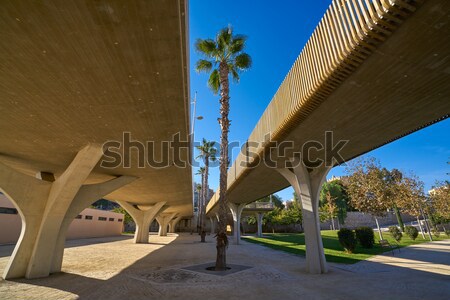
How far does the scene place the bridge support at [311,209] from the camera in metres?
11.0

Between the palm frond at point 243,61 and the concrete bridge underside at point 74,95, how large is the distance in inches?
263

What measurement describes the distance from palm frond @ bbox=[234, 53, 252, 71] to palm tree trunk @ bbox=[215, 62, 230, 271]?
0.97 meters

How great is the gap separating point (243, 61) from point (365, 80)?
10.3 metres

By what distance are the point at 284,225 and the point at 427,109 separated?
59.4 metres

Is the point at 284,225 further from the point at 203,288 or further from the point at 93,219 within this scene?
the point at 203,288

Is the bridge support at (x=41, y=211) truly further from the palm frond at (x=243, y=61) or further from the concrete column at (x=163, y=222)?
the concrete column at (x=163, y=222)

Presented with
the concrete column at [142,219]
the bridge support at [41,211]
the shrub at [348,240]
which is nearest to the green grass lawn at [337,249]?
the shrub at [348,240]

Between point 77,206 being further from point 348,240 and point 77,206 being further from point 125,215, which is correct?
point 125,215

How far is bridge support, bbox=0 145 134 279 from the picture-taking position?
9.68m

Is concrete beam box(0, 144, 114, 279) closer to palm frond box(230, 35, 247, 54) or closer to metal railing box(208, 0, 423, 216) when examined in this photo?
metal railing box(208, 0, 423, 216)

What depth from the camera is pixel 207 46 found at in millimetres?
14664

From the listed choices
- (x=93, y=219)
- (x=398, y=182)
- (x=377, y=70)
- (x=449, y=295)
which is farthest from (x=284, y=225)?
(x=377, y=70)

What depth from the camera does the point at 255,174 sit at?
15.7 metres

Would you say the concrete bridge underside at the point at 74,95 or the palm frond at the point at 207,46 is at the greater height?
the palm frond at the point at 207,46
